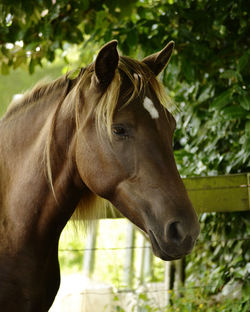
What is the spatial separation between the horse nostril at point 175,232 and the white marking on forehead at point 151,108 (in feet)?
1.72

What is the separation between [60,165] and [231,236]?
1911 mm

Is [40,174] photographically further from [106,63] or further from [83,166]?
[106,63]

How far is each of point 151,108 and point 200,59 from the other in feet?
6.10

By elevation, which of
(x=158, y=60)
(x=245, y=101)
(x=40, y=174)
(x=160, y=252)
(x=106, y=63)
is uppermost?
(x=106, y=63)

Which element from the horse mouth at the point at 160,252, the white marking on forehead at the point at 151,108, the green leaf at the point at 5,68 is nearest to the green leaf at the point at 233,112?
the white marking on forehead at the point at 151,108

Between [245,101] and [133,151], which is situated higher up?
[133,151]

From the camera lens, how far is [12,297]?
2107mm

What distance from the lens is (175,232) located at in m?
1.89

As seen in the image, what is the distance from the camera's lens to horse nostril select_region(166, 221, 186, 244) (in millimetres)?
1871

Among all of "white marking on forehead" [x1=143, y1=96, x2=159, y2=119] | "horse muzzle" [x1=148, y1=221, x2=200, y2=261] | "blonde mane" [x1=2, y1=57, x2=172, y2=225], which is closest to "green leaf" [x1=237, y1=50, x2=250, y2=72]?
"blonde mane" [x1=2, y1=57, x2=172, y2=225]

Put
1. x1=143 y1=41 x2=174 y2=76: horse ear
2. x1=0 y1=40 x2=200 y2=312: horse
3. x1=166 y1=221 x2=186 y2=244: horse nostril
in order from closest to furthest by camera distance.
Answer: x1=166 y1=221 x2=186 y2=244: horse nostril, x1=0 y1=40 x2=200 y2=312: horse, x1=143 y1=41 x2=174 y2=76: horse ear

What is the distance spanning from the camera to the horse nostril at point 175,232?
73.7 inches

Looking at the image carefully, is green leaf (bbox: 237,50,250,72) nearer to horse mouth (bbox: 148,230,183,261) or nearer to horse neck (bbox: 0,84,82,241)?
horse neck (bbox: 0,84,82,241)

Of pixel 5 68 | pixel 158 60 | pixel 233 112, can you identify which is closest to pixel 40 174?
pixel 158 60
